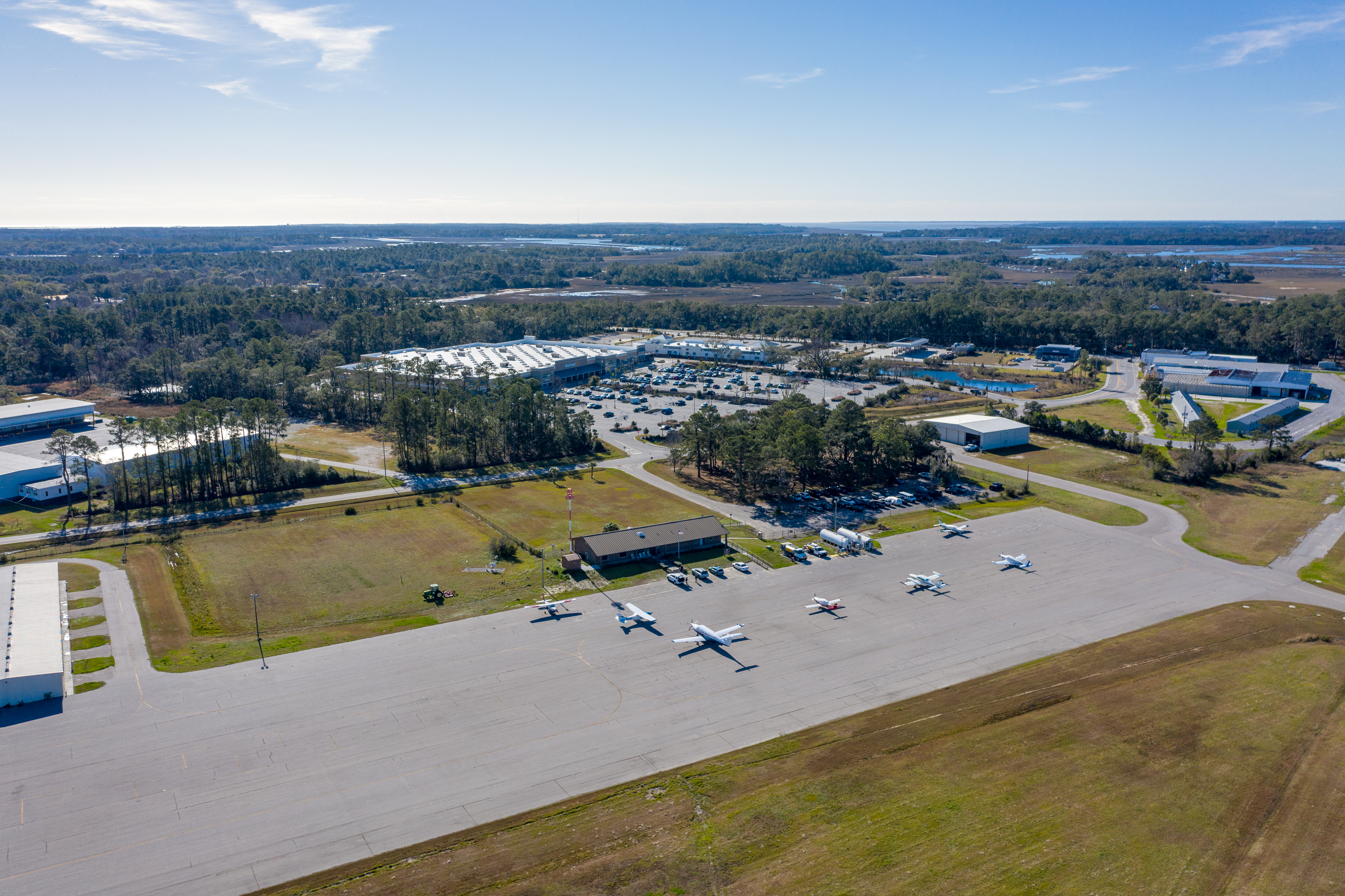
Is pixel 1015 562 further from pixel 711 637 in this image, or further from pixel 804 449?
pixel 711 637

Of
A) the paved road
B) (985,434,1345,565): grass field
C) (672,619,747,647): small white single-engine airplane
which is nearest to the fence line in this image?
the paved road

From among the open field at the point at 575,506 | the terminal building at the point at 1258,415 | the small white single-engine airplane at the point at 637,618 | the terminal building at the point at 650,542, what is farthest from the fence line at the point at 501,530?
the terminal building at the point at 1258,415

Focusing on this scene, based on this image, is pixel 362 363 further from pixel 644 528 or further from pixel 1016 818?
pixel 1016 818

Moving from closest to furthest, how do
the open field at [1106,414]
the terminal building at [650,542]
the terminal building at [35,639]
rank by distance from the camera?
the terminal building at [35,639], the terminal building at [650,542], the open field at [1106,414]

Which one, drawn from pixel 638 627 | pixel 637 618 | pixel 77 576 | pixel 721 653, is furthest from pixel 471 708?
pixel 77 576

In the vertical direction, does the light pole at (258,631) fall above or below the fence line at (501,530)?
below

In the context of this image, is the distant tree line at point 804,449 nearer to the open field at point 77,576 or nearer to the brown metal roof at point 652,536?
the brown metal roof at point 652,536

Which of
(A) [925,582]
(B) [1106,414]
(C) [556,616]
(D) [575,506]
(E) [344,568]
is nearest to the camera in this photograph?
(C) [556,616]
